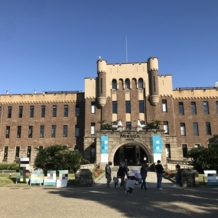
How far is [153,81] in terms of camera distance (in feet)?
119

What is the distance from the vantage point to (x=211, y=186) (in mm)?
15195

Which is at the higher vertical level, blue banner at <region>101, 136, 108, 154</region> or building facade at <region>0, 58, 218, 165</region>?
building facade at <region>0, 58, 218, 165</region>

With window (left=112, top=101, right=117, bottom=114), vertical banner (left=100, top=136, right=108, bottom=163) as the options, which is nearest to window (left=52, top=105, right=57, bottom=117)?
window (left=112, top=101, right=117, bottom=114)

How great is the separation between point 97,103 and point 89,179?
21.9 meters

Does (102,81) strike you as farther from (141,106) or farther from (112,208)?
(112,208)

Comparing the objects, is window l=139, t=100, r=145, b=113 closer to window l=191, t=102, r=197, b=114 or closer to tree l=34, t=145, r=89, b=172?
window l=191, t=102, r=197, b=114

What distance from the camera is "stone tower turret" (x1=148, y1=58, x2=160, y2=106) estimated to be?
3591 cm

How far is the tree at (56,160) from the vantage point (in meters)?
21.9

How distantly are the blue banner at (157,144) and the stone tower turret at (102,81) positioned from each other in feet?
36.0

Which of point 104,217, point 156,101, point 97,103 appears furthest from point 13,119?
point 104,217

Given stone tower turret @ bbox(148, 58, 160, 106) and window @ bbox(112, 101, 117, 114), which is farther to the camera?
window @ bbox(112, 101, 117, 114)

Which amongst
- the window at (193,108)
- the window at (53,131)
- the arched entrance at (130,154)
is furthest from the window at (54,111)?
the window at (193,108)

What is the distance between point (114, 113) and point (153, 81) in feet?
26.2

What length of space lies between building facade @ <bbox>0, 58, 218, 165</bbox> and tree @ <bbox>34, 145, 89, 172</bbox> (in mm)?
11903
